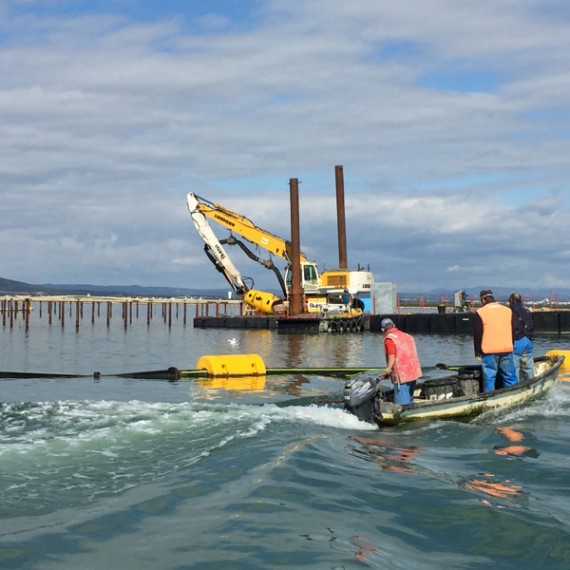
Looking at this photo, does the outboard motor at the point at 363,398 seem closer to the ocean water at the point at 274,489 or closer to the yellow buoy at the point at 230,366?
the ocean water at the point at 274,489

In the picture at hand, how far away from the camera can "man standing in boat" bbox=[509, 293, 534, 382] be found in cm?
1636

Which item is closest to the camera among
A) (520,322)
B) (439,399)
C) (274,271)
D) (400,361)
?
A: (400,361)

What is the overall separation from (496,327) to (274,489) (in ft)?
24.9

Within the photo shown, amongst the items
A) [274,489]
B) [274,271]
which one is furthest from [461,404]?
[274,271]

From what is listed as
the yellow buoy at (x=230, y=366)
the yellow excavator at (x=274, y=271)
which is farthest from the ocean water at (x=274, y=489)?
the yellow excavator at (x=274, y=271)

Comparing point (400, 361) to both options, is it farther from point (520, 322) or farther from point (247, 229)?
point (247, 229)

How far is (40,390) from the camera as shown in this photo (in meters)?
20.2

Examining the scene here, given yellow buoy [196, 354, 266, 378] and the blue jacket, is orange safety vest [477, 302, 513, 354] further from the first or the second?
yellow buoy [196, 354, 266, 378]

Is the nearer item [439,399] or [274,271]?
[439,399]

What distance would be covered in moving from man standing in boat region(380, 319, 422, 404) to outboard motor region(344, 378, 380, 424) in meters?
0.50

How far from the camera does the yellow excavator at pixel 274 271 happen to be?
6125cm

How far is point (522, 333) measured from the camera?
1636cm

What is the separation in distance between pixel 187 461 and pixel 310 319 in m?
45.8

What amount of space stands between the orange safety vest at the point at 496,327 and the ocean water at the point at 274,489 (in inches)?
50.7
